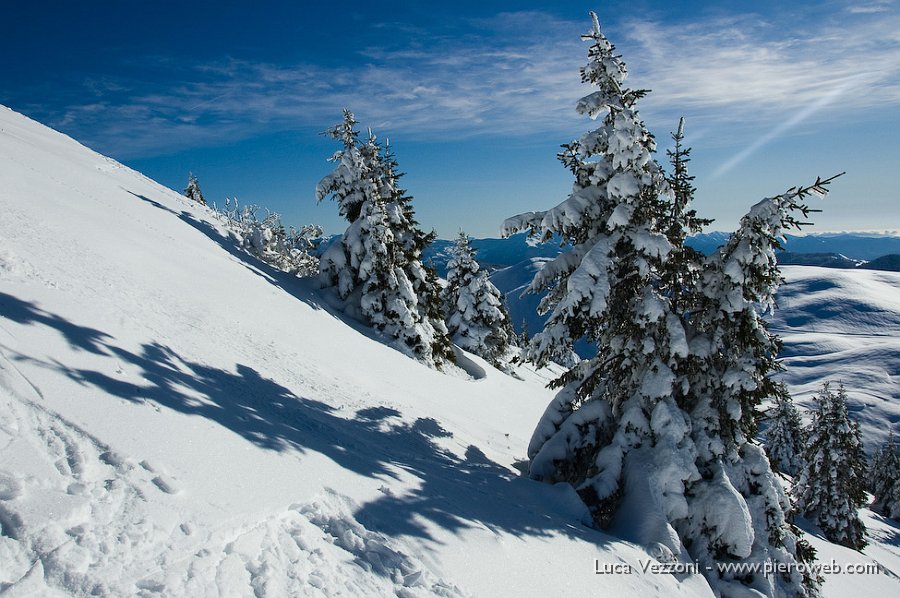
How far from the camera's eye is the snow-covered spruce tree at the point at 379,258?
2252cm

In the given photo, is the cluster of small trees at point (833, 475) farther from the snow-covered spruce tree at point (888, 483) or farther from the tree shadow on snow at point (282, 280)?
the snow-covered spruce tree at point (888, 483)

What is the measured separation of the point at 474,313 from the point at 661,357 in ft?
77.2

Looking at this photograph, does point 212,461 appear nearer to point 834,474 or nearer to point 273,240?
point 273,240

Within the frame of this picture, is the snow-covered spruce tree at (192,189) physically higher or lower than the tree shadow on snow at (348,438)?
higher

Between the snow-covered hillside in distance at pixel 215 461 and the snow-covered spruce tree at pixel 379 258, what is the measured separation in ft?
25.7

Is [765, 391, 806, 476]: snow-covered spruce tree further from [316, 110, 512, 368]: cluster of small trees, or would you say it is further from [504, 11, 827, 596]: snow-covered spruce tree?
[504, 11, 827, 596]: snow-covered spruce tree

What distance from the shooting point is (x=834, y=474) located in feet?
105

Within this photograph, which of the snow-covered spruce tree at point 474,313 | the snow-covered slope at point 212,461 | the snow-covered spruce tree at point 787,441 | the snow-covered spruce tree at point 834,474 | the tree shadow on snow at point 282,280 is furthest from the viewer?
the snow-covered spruce tree at point 787,441

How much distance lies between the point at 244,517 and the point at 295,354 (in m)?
8.54

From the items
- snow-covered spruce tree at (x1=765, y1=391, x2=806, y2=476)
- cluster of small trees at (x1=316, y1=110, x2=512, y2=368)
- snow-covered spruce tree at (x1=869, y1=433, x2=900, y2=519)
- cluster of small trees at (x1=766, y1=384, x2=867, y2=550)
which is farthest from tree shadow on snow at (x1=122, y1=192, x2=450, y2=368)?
snow-covered spruce tree at (x1=869, y1=433, x2=900, y2=519)

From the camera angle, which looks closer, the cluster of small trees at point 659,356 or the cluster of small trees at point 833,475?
the cluster of small trees at point 659,356

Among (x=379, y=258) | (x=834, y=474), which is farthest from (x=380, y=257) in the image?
(x=834, y=474)

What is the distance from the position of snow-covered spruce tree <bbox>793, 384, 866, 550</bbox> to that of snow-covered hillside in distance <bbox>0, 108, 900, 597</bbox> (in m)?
22.5

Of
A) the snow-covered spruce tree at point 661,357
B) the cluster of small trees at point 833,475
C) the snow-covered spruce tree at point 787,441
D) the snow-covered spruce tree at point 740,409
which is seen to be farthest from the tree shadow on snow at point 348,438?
the snow-covered spruce tree at point 787,441
